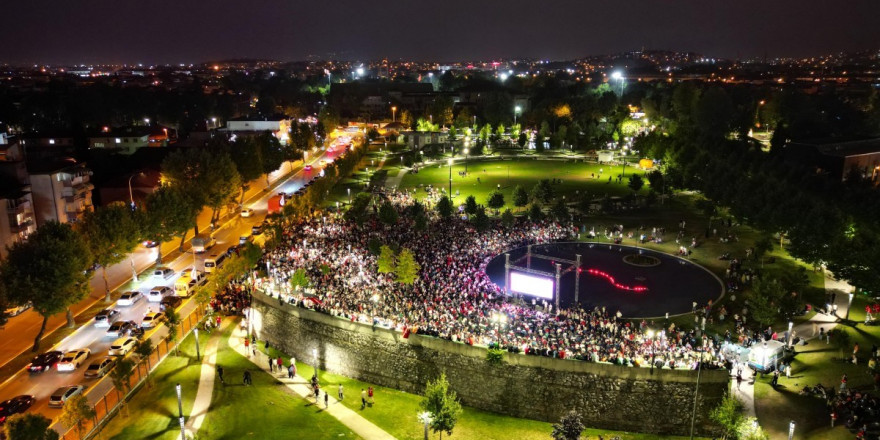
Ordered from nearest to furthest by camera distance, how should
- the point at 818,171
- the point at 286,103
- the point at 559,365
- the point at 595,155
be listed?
1. the point at 559,365
2. the point at 818,171
3. the point at 595,155
4. the point at 286,103

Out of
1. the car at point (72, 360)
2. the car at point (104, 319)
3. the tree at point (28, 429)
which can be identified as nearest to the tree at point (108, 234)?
the car at point (104, 319)

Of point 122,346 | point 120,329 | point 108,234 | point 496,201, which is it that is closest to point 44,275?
point 120,329

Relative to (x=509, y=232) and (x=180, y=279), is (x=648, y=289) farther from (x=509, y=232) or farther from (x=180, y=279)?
(x=180, y=279)

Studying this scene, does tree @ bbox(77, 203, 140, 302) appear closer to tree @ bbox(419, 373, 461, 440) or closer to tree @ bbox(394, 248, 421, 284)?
tree @ bbox(394, 248, 421, 284)

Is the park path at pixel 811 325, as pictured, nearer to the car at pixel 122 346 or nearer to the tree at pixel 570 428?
the tree at pixel 570 428

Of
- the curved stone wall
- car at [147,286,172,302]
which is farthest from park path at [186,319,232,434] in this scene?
car at [147,286,172,302]

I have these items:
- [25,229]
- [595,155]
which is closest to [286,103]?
[595,155]

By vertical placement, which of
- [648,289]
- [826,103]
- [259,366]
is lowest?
[259,366]
